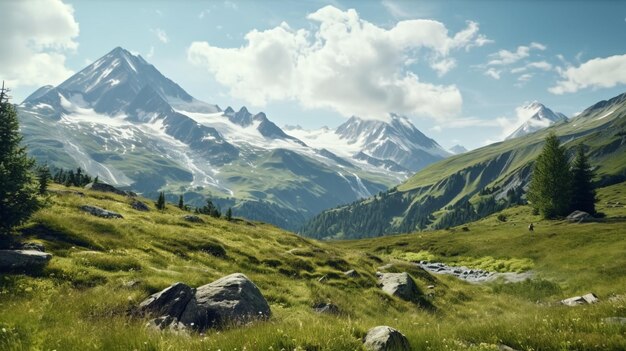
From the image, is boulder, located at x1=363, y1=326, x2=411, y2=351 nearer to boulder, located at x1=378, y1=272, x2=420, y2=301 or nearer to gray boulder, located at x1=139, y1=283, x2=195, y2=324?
gray boulder, located at x1=139, y1=283, x2=195, y2=324

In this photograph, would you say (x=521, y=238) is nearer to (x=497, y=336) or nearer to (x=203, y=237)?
(x=203, y=237)

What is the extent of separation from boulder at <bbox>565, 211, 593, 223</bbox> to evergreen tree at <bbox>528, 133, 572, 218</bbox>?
6.43 metres

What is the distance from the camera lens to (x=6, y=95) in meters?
24.0

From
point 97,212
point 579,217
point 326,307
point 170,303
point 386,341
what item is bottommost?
point 326,307

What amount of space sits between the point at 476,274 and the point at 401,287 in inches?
1344

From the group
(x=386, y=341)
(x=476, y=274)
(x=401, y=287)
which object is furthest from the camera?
(x=476, y=274)

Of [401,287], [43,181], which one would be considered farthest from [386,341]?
[43,181]

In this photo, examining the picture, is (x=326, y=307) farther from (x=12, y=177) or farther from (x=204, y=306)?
(x=12, y=177)

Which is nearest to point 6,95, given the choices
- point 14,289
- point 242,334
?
point 14,289

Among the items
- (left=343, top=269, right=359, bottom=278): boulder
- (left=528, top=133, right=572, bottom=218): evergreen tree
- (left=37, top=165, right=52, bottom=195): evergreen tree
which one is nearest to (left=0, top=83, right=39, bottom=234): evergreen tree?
(left=37, top=165, right=52, bottom=195): evergreen tree

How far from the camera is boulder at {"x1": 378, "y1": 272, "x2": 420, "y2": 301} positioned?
113 feet

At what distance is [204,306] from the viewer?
15.3 meters

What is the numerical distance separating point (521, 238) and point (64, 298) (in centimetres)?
7853

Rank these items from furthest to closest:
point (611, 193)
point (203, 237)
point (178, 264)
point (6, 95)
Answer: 1. point (611, 193)
2. point (203, 237)
3. point (178, 264)
4. point (6, 95)
